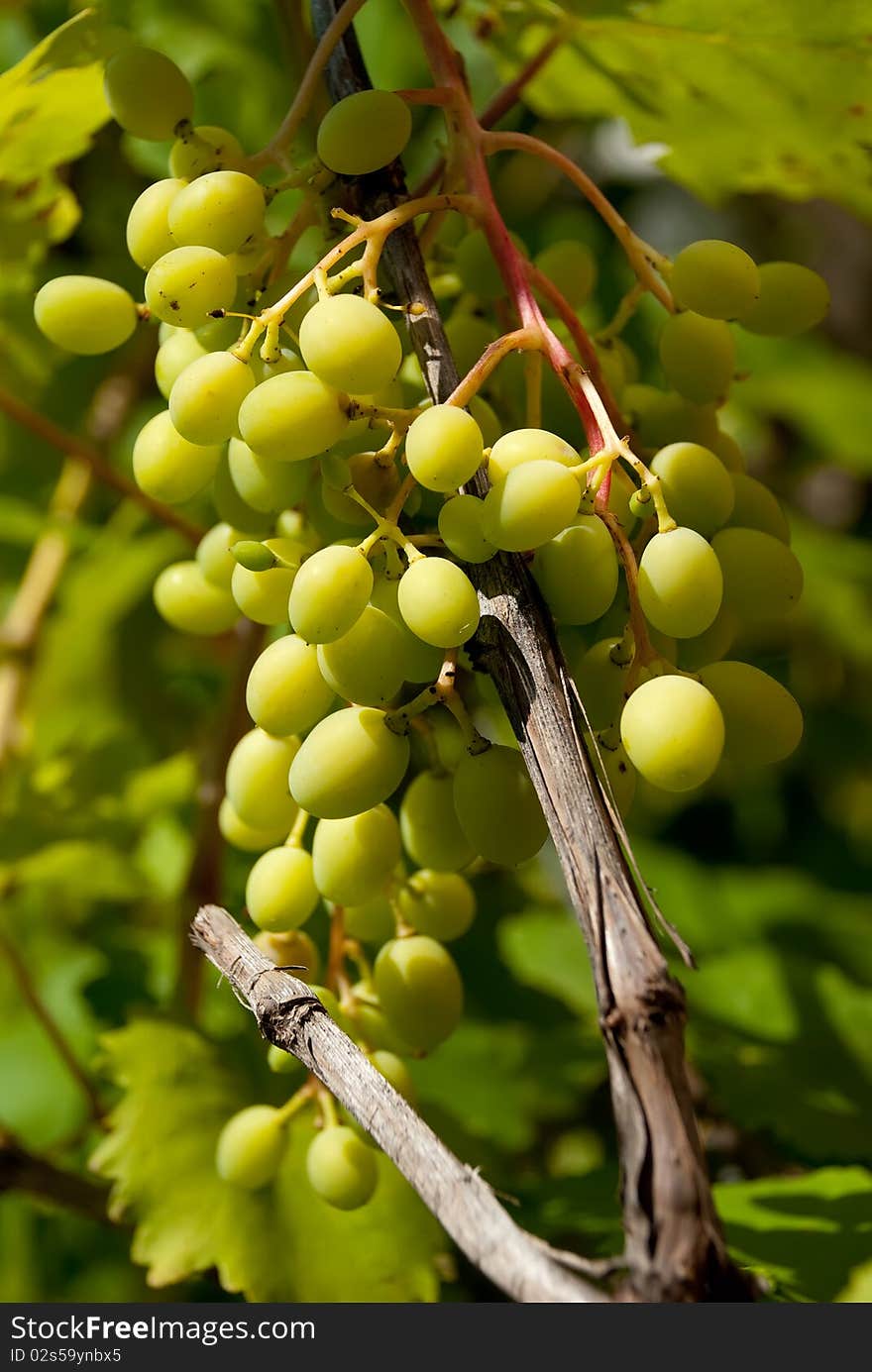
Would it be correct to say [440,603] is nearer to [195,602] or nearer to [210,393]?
[210,393]

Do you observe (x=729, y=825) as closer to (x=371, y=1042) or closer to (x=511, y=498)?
(x=371, y=1042)

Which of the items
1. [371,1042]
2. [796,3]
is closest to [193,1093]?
[371,1042]

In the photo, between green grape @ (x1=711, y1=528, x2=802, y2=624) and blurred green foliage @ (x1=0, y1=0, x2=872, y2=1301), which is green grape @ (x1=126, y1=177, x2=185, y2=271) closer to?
blurred green foliage @ (x1=0, y1=0, x2=872, y2=1301)

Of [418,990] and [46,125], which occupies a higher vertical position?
[46,125]

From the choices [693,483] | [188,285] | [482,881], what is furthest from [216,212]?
[482,881]

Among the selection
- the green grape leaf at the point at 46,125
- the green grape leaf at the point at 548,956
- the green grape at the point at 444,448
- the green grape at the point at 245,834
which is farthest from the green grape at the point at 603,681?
the green grape leaf at the point at 548,956

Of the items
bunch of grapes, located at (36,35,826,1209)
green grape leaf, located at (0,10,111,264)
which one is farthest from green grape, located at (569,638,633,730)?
green grape leaf, located at (0,10,111,264)

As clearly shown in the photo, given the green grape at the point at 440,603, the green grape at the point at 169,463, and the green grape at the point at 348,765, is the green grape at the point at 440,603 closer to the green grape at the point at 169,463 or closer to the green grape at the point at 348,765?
the green grape at the point at 348,765
